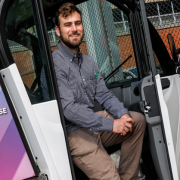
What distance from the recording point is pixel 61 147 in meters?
1.38

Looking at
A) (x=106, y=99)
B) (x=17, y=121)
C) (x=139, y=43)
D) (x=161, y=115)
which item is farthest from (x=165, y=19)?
(x=17, y=121)

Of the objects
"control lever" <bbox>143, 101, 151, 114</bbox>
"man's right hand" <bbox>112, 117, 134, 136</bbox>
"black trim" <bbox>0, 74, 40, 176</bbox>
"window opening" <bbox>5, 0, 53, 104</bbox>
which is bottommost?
"man's right hand" <bbox>112, 117, 134, 136</bbox>

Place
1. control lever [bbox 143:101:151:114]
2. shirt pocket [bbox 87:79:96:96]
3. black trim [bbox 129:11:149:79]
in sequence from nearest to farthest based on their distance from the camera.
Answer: control lever [bbox 143:101:151:114]
shirt pocket [bbox 87:79:96:96]
black trim [bbox 129:11:149:79]

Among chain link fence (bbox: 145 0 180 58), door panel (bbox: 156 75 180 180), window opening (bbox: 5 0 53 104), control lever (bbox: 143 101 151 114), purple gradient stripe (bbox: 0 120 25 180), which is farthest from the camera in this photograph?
chain link fence (bbox: 145 0 180 58)

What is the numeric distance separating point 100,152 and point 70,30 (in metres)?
A: 0.85

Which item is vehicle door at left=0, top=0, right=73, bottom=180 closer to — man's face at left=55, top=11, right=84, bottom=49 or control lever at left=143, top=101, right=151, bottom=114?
man's face at left=55, top=11, right=84, bottom=49

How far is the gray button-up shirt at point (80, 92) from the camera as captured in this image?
1.53 meters

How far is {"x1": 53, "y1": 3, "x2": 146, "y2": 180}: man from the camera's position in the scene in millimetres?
1552

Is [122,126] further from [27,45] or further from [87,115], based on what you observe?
[27,45]

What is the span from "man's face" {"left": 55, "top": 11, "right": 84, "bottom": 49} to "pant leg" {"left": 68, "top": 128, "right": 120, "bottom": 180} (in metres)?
0.61

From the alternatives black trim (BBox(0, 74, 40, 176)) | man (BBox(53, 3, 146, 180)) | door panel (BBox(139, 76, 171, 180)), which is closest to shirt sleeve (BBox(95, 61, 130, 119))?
man (BBox(53, 3, 146, 180))

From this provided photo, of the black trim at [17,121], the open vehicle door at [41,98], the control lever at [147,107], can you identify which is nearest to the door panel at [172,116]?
the open vehicle door at [41,98]

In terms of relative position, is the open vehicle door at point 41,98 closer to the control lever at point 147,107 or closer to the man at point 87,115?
the control lever at point 147,107

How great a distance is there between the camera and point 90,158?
1.59 m
